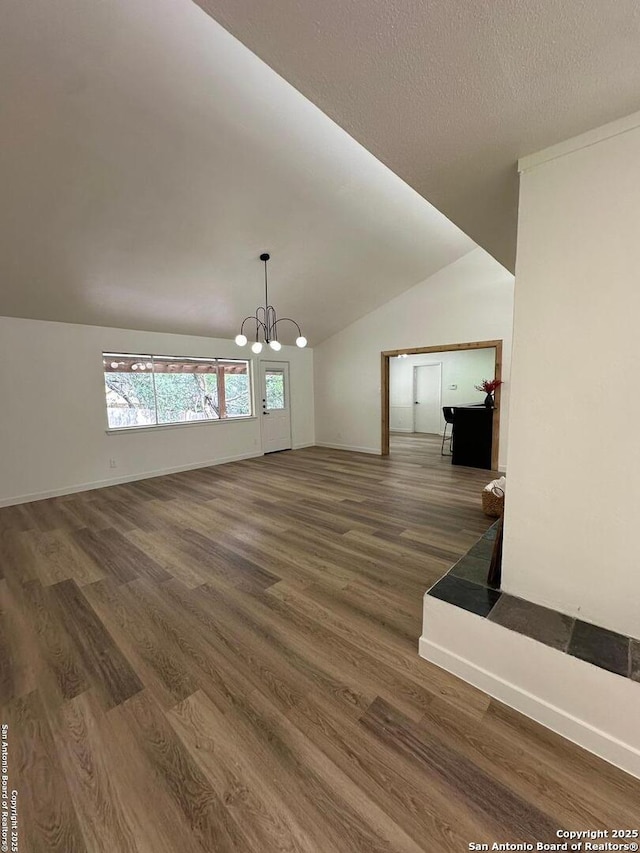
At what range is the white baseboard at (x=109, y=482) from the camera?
4.21 meters

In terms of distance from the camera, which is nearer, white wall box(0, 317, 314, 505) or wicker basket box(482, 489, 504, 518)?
wicker basket box(482, 489, 504, 518)

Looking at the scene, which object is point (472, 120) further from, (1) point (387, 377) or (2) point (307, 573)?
(1) point (387, 377)

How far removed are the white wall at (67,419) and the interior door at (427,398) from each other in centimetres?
577

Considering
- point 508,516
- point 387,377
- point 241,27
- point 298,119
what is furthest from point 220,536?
point 387,377

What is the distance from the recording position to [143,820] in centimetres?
106

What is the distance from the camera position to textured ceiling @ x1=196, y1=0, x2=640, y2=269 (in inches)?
35.4

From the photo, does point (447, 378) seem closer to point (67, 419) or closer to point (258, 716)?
point (67, 419)

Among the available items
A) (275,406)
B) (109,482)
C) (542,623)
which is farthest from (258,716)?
(275,406)

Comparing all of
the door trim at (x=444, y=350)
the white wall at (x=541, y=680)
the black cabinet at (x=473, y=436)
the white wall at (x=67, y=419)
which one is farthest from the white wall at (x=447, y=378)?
the white wall at (x=541, y=680)

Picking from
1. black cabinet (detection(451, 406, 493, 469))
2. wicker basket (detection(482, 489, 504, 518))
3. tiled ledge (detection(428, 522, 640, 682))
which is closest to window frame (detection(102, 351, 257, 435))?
black cabinet (detection(451, 406, 493, 469))

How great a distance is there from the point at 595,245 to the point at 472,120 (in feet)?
2.17

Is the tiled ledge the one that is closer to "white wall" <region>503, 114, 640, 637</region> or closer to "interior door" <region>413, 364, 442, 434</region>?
"white wall" <region>503, 114, 640, 637</region>

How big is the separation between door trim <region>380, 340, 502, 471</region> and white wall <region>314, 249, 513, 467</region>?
0.26 ft

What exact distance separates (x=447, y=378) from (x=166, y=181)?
24.8ft
